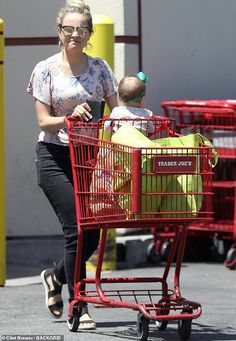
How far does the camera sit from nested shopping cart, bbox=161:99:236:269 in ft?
34.0

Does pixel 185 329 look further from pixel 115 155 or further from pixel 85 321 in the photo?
pixel 115 155

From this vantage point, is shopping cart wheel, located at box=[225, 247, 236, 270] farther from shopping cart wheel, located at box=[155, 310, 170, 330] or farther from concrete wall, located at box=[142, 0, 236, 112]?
shopping cart wheel, located at box=[155, 310, 170, 330]

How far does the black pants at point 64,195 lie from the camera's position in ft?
23.1

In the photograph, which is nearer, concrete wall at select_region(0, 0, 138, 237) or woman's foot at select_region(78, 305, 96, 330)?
woman's foot at select_region(78, 305, 96, 330)

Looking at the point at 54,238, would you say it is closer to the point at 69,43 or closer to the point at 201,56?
the point at 201,56

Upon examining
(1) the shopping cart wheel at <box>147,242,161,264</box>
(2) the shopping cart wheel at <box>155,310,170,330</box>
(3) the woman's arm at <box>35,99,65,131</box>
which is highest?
(3) the woman's arm at <box>35,99,65,131</box>

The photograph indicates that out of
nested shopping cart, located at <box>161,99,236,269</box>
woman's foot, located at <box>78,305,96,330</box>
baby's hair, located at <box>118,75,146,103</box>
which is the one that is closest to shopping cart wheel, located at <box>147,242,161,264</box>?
nested shopping cart, located at <box>161,99,236,269</box>

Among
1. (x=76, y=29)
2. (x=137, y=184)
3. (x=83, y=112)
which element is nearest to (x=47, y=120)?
(x=83, y=112)

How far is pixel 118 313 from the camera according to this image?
25.9 ft

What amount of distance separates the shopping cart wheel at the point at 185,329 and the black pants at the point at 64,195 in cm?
70

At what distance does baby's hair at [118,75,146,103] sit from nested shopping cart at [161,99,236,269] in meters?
3.30

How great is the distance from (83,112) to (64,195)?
54 cm

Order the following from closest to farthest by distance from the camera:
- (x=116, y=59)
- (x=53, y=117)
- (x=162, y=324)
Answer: (x=53, y=117), (x=162, y=324), (x=116, y=59)

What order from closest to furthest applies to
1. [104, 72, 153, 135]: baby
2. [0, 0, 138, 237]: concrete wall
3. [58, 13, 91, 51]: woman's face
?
[104, 72, 153, 135]: baby < [58, 13, 91, 51]: woman's face < [0, 0, 138, 237]: concrete wall
